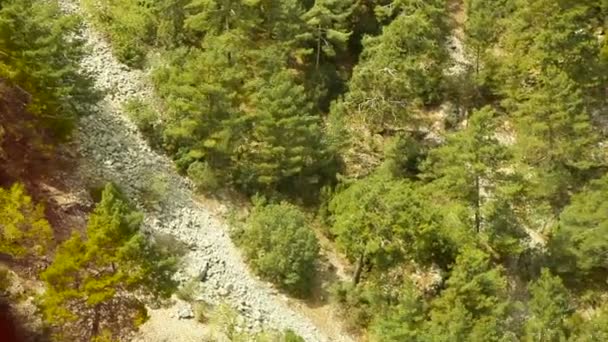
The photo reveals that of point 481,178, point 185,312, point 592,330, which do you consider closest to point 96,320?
point 185,312

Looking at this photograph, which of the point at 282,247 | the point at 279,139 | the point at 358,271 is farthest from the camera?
the point at 279,139

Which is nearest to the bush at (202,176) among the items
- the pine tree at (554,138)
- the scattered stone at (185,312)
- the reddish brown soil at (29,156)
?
the reddish brown soil at (29,156)

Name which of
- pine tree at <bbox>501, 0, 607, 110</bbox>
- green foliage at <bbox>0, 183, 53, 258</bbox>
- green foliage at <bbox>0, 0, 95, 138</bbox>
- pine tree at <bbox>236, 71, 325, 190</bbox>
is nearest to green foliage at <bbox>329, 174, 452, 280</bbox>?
pine tree at <bbox>236, 71, 325, 190</bbox>

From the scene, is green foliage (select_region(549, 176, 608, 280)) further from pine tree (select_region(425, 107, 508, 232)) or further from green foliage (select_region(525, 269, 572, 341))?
pine tree (select_region(425, 107, 508, 232))

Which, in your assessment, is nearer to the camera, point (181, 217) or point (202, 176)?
point (181, 217)

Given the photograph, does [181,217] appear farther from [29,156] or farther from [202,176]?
[29,156]
